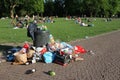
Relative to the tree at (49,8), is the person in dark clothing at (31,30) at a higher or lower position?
higher

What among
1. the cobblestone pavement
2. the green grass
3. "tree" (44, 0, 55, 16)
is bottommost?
"tree" (44, 0, 55, 16)

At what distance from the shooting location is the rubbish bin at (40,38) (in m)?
14.5

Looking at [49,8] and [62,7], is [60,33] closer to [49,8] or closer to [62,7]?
[49,8]

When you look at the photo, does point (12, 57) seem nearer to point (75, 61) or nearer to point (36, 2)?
point (75, 61)

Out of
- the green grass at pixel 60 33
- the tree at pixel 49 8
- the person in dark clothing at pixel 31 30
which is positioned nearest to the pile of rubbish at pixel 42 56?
the person in dark clothing at pixel 31 30

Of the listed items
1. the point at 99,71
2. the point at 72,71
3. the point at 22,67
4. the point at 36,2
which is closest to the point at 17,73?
the point at 22,67

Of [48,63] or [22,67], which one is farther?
[48,63]

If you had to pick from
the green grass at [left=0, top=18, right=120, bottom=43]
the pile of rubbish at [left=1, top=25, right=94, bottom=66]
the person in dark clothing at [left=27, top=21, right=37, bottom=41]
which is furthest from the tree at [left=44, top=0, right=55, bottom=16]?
the pile of rubbish at [left=1, top=25, right=94, bottom=66]

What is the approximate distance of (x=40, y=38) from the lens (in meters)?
14.5

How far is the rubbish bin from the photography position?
14.5m

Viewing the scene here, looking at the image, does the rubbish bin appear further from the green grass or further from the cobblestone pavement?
the green grass

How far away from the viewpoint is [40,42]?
14.6 meters

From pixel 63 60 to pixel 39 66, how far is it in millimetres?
1032

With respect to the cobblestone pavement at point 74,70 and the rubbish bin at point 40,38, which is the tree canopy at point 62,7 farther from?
the cobblestone pavement at point 74,70
